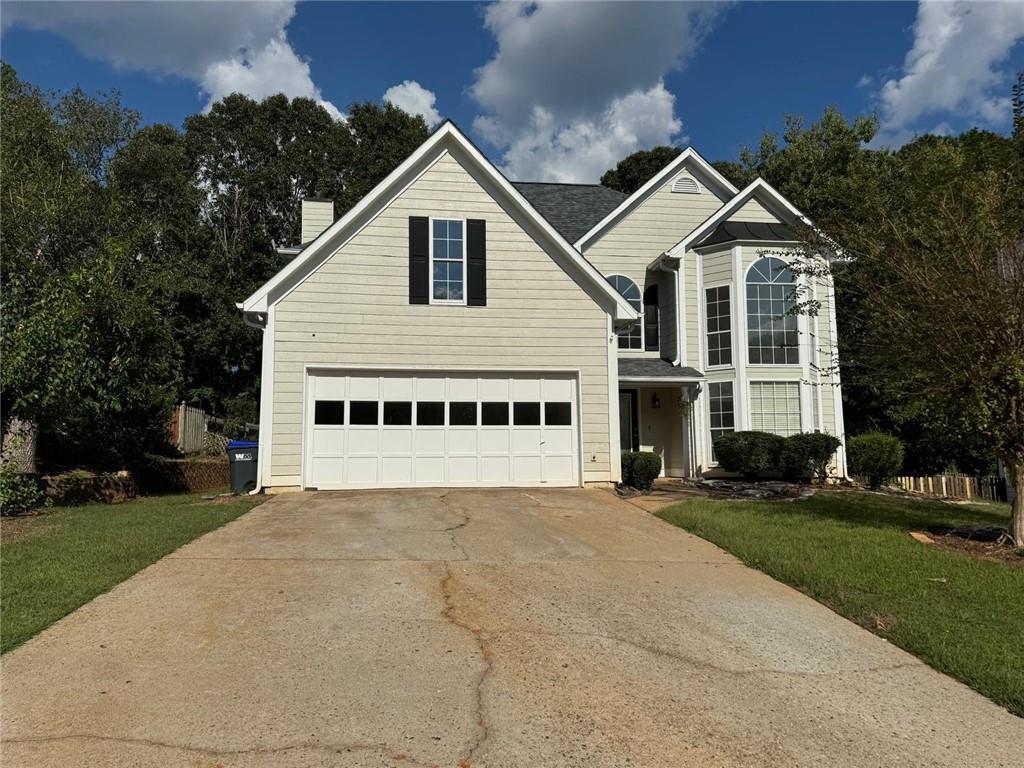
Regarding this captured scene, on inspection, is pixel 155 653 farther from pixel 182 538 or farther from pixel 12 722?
pixel 182 538

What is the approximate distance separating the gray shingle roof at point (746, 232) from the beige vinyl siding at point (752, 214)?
169 millimetres

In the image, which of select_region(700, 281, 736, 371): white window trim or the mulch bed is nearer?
the mulch bed

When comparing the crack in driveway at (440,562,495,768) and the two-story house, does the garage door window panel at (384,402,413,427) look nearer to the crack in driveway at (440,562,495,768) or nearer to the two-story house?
the two-story house

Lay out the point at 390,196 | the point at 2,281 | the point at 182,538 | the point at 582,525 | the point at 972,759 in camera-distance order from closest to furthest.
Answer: the point at 972,759, the point at 182,538, the point at 582,525, the point at 2,281, the point at 390,196

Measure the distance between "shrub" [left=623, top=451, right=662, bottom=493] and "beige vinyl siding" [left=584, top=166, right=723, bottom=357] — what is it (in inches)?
169

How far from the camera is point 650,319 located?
58.9ft

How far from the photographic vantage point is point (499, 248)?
45.1 ft

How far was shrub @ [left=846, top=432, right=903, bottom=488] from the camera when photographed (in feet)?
52.5

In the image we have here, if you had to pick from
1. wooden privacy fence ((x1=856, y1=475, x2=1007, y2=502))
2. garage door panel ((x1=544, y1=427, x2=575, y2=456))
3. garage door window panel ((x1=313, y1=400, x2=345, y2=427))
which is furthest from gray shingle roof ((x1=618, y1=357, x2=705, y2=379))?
garage door window panel ((x1=313, y1=400, x2=345, y2=427))

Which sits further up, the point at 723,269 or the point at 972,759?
the point at 723,269

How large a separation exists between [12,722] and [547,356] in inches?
427

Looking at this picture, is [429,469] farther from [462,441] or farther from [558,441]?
[558,441]

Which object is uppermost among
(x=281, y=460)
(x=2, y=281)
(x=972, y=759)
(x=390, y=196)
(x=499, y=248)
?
(x=390, y=196)

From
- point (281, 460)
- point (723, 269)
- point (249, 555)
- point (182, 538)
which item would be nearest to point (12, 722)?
point (249, 555)
